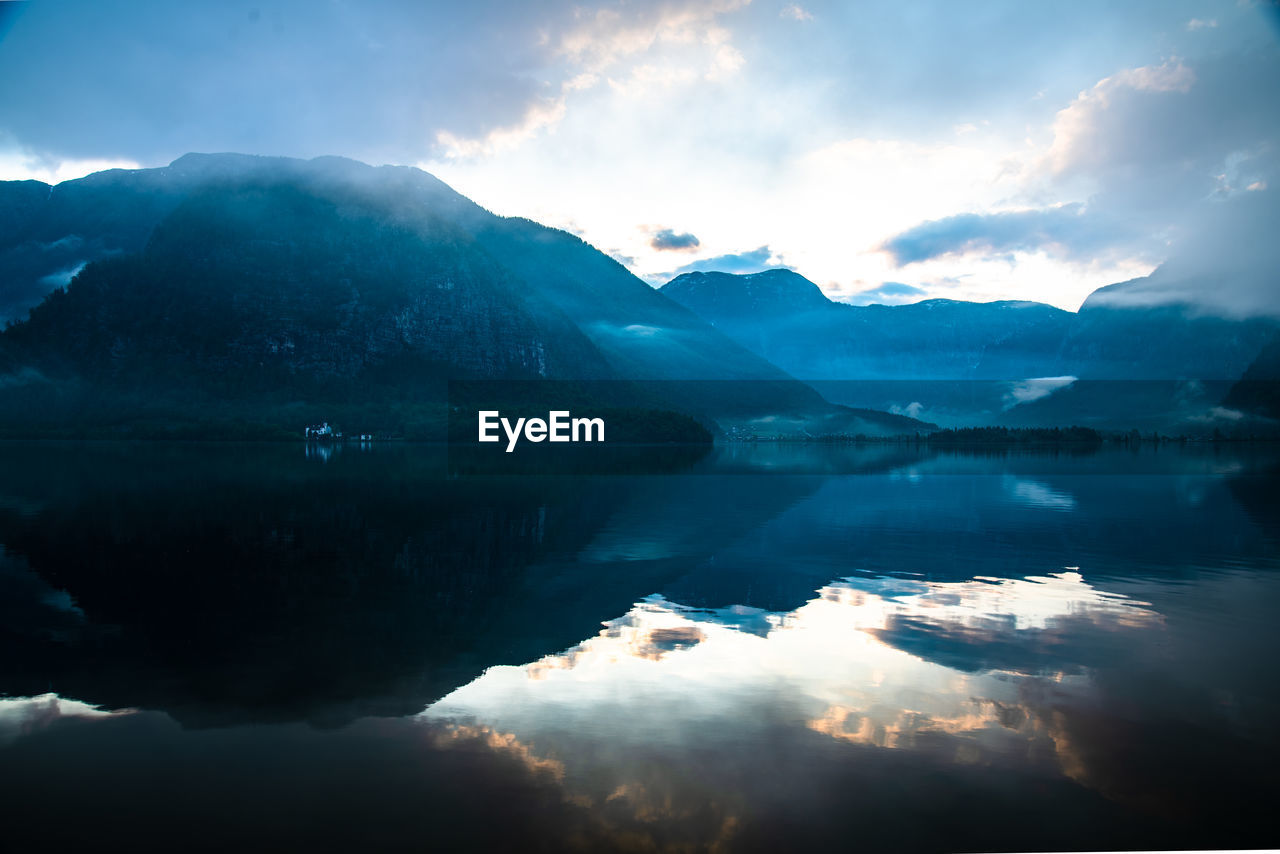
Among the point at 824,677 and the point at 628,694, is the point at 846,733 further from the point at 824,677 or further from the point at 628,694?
the point at 628,694

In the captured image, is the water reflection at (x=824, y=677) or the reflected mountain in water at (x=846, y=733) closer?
the reflected mountain in water at (x=846, y=733)

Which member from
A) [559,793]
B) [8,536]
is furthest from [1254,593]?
[8,536]

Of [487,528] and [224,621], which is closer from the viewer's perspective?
[224,621]

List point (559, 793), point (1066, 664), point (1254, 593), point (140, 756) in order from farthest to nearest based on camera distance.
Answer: point (1254, 593) → point (1066, 664) → point (140, 756) → point (559, 793)

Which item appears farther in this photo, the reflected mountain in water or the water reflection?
the water reflection

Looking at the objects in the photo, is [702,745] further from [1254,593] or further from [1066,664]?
[1254,593]

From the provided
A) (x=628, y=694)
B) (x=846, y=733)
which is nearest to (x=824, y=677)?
(x=846, y=733)

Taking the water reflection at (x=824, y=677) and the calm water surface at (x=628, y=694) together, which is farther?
the water reflection at (x=824, y=677)

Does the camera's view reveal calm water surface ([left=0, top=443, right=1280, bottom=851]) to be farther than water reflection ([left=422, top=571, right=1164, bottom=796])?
No
